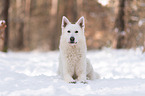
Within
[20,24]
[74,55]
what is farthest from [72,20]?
[74,55]

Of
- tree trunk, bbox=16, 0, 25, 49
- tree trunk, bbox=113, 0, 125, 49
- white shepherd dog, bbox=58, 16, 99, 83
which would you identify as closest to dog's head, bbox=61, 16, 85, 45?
white shepherd dog, bbox=58, 16, 99, 83

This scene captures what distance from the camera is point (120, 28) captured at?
1212 cm

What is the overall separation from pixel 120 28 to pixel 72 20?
9329 millimetres

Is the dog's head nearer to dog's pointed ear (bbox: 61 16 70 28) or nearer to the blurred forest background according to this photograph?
dog's pointed ear (bbox: 61 16 70 28)

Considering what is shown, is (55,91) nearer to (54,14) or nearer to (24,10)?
(54,14)

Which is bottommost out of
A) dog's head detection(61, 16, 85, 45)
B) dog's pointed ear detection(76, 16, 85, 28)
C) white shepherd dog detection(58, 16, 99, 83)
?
white shepherd dog detection(58, 16, 99, 83)

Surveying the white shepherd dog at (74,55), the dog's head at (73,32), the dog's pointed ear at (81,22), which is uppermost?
the dog's pointed ear at (81,22)

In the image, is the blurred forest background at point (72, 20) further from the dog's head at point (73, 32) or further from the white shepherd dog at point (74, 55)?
the white shepherd dog at point (74, 55)

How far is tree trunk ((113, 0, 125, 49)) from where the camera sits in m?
11.9

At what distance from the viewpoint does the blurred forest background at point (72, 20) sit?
11.9 metres

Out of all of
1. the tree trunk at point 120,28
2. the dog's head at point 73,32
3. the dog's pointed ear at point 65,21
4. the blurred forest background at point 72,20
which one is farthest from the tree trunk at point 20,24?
the dog's head at point 73,32

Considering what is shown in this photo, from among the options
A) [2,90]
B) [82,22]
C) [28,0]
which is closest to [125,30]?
[82,22]

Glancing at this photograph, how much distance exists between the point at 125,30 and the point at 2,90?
10017mm

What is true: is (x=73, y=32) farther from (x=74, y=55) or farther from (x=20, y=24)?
(x=20, y=24)
